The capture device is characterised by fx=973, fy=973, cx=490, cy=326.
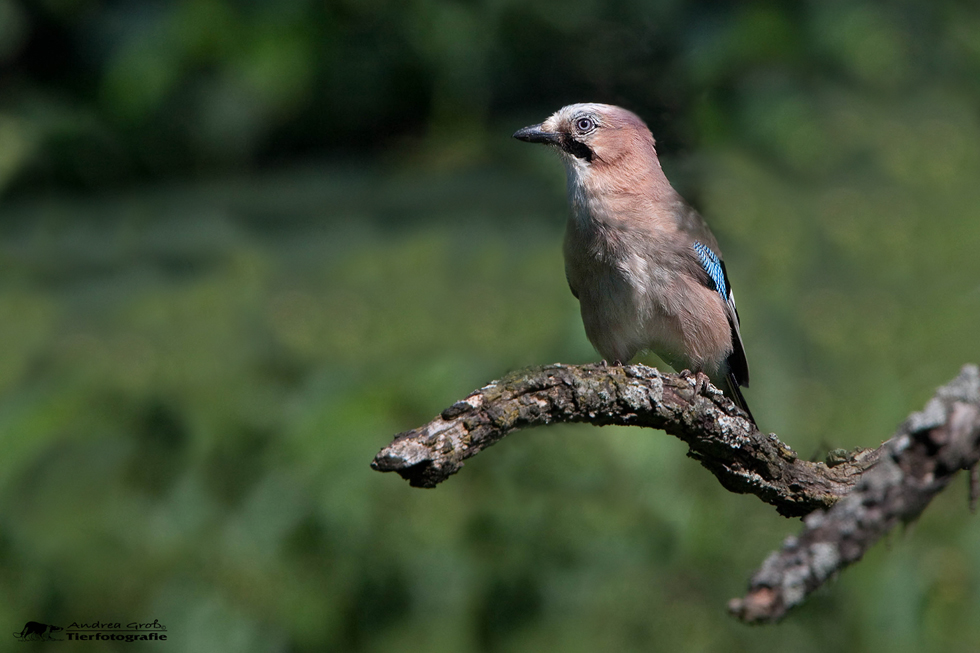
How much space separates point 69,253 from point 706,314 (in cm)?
549

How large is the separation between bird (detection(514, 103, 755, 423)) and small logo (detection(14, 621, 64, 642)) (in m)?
2.76

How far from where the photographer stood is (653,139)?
3436 mm

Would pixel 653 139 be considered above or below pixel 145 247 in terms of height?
below

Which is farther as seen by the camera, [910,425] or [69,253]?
[69,253]

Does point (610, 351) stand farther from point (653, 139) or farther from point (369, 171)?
point (369, 171)

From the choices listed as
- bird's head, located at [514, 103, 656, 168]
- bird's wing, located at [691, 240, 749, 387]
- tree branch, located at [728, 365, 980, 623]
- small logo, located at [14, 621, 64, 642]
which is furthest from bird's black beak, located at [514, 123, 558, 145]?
small logo, located at [14, 621, 64, 642]

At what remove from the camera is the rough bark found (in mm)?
1414

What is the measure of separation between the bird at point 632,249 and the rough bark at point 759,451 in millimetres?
487

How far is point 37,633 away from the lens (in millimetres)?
4285

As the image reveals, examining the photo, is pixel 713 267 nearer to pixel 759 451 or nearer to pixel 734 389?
pixel 734 389

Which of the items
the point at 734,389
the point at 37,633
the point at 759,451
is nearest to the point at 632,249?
the point at 734,389

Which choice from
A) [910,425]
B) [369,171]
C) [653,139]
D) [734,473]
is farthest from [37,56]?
[910,425]

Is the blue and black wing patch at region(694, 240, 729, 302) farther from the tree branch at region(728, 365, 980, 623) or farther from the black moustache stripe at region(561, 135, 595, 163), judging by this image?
the tree branch at region(728, 365, 980, 623)

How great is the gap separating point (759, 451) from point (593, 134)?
1.47 metres
